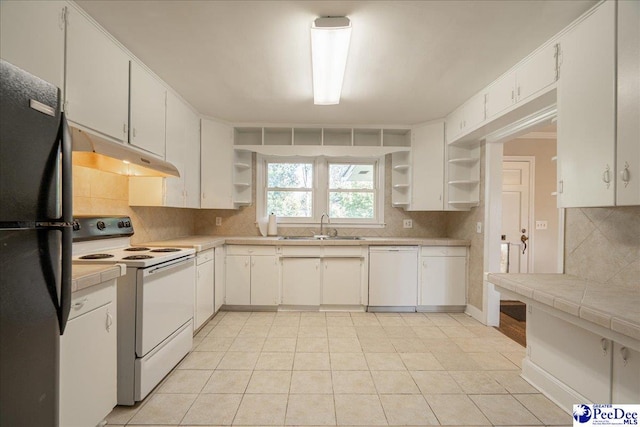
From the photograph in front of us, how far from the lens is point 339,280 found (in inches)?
140

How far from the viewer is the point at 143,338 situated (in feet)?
5.83

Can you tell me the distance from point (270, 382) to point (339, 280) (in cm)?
167

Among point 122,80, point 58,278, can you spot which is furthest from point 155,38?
point 58,278

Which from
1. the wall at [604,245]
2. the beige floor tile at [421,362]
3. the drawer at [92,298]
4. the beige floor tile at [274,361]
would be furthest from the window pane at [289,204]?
the wall at [604,245]

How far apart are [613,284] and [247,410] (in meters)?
2.37

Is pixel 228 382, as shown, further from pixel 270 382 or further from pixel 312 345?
pixel 312 345

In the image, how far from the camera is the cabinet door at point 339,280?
356cm

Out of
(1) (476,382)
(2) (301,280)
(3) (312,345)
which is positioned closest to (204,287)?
(2) (301,280)

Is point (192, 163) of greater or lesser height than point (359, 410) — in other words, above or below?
above

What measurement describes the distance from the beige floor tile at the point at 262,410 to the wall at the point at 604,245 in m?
2.18

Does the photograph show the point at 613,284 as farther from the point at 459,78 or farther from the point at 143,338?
the point at 143,338

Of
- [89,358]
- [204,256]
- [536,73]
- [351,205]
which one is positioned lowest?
[89,358]

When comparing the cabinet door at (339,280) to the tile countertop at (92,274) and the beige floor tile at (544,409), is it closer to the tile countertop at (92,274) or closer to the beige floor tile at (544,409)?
the beige floor tile at (544,409)

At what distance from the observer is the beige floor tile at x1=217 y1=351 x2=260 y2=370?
2266mm
